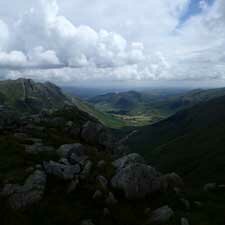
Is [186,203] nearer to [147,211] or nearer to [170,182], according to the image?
[147,211]

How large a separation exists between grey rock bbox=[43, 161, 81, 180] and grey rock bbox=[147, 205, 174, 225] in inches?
433

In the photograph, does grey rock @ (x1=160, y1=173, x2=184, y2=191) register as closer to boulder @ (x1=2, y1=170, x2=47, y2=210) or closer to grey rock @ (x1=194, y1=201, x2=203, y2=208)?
grey rock @ (x1=194, y1=201, x2=203, y2=208)

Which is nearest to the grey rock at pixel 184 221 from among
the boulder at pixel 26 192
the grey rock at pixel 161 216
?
the grey rock at pixel 161 216

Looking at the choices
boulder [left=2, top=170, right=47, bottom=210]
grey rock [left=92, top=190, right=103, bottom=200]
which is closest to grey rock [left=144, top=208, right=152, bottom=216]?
grey rock [left=92, top=190, right=103, bottom=200]

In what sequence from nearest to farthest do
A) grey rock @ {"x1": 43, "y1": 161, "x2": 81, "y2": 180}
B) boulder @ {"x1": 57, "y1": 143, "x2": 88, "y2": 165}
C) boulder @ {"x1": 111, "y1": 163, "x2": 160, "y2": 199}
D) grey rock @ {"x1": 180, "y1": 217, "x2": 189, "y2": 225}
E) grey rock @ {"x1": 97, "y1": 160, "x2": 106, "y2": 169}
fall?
1. grey rock @ {"x1": 180, "y1": 217, "x2": 189, "y2": 225}
2. boulder @ {"x1": 111, "y1": 163, "x2": 160, "y2": 199}
3. grey rock @ {"x1": 43, "y1": 161, "x2": 81, "y2": 180}
4. grey rock @ {"x1": 97, "y1": 160, "x2": 106, "y2": 169}
5. boulder @ {"x1": 57, "y1": 143, "x2": 88, "y2": 165}

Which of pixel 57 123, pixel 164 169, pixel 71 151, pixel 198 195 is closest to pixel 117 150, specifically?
pixel 57 123

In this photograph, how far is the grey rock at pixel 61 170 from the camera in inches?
1221

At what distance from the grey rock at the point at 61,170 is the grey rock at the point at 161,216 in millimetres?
11011

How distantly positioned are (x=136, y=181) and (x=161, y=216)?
620 cm

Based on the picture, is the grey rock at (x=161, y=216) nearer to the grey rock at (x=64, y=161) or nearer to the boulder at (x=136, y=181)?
the boulder at (x=136, y=181)

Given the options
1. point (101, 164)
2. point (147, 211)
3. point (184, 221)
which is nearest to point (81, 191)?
point (101, 164)

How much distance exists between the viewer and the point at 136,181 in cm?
3170

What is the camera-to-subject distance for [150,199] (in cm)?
3152

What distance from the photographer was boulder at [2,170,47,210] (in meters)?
25.7
